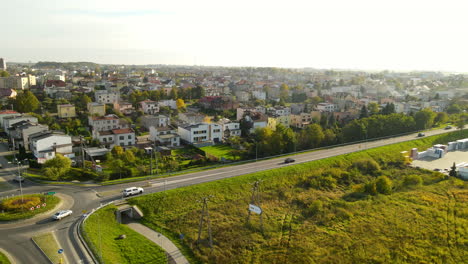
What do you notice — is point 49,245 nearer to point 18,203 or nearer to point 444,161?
point 18,203

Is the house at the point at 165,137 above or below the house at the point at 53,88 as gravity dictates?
below

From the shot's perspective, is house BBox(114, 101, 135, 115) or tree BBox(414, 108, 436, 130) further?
house BBox(114, 101, 135, 115)

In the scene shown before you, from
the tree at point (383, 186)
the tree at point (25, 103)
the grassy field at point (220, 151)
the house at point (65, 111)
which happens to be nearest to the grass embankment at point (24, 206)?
the grassy field at point (220, 151)

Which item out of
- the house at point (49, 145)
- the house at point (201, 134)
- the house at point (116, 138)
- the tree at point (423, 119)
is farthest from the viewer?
the tree at point (423, 119)

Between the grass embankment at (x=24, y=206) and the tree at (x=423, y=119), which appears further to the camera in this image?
the tree at (x=423, y=119)

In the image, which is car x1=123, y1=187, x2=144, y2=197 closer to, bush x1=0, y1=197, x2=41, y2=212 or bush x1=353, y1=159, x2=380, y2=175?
bush x1=0, y1=197, x2=41, y2=212

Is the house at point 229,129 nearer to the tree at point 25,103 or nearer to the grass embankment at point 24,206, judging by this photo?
the grass embankment at point 24,206

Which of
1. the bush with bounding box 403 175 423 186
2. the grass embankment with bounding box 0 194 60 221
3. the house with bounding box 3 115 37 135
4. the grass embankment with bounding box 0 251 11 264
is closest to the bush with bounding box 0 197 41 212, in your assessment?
the grass embankment with bounding box 0 194 60 221
